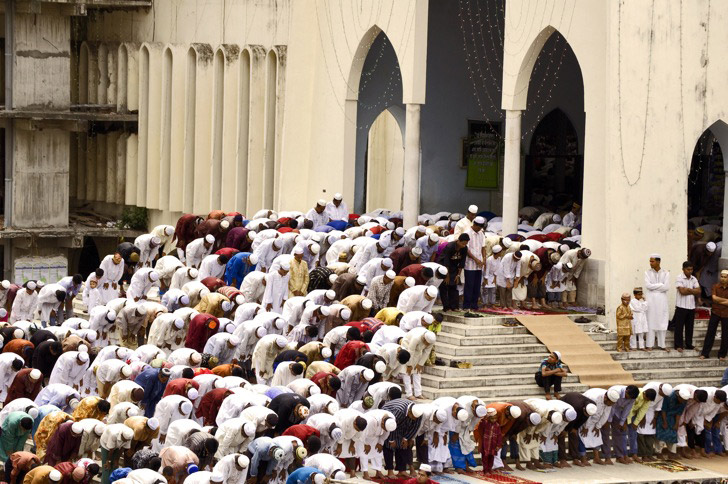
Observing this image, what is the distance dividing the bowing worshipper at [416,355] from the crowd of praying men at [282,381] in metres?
0.03

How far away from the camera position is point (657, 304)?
981 inches

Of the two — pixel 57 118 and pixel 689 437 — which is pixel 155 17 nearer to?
pixel 57 118

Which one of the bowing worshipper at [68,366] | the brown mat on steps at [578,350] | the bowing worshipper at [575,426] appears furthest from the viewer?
the brown mat on steps at [578,350]

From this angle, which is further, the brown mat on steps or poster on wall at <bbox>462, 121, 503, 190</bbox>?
poster on wall at <bbox>462, 121, 503, 190</bbox>

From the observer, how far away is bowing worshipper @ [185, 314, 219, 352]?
77.3 feet

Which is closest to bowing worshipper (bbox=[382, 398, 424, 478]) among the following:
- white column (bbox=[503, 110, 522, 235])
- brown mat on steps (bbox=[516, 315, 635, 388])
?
brown mat on steps (bbox=[516, 315, 635, 388])

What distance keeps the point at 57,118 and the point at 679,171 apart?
598 inches

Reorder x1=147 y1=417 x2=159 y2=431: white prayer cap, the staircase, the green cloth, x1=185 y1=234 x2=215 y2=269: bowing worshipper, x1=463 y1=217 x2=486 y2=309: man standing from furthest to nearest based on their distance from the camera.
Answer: x1=185 y1=234 x2=215 y2=269: bowing worshipper → x1=463 y1=217 x2=486 y2=309: man standing → the staircase → the green cloth → x1=147 y1=417 x2=159 y2=431: white prayer cap

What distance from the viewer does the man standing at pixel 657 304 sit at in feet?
81.8

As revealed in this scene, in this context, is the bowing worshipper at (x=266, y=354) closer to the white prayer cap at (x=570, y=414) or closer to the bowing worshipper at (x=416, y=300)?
the bowing worshipper at (x=416, y=300)

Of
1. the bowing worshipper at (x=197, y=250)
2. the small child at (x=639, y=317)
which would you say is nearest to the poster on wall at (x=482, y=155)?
the bowing worshipper at (x=197, y=250)

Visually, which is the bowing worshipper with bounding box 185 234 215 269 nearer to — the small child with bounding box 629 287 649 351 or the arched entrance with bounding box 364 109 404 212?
the small child with bounding box 629 287 649 351

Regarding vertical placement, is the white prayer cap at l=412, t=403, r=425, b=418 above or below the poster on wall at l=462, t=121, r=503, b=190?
below

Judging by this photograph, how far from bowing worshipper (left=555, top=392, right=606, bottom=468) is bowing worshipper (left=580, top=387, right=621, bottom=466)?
3cm
